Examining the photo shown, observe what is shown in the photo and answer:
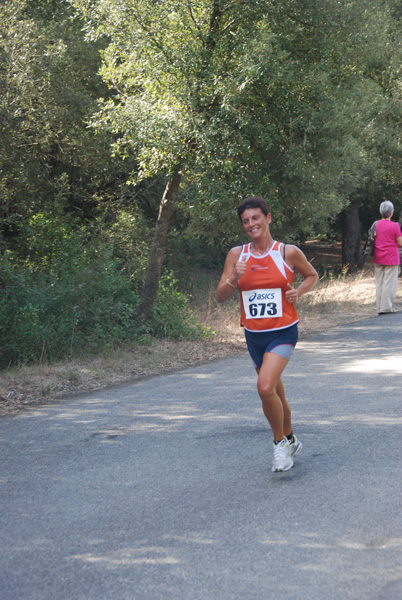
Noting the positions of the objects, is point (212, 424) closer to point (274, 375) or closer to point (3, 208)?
point (274, 375)

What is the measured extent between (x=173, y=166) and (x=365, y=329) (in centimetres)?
437

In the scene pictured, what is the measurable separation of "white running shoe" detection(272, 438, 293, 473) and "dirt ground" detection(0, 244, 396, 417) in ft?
11.0

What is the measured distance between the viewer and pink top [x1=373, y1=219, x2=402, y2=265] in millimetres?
13891

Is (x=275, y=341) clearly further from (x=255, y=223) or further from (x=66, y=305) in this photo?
(x=66, y=305)

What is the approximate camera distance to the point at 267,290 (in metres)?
5.04

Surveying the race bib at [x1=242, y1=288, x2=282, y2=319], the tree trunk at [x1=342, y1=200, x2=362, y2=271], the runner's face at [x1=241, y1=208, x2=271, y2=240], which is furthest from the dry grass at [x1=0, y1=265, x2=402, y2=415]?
the tree trunk at [x1=342, y1=200, x2=362, y2=271]

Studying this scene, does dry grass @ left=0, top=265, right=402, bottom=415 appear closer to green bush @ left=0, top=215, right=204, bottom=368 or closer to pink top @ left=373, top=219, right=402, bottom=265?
green bush @ left=0, top=215, right=204, bottom=368

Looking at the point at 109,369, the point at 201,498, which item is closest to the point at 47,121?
the point at 109,369

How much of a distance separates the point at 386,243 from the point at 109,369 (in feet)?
23.0

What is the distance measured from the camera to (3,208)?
13.0 meters

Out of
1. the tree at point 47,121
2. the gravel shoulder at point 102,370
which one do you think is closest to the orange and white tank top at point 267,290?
the gravel shoulder at point 102,370

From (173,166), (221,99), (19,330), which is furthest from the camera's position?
(173,166)

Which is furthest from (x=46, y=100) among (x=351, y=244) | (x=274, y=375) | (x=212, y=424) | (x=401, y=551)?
(x=351, y=244)

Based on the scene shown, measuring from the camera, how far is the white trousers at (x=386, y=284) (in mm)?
14016
